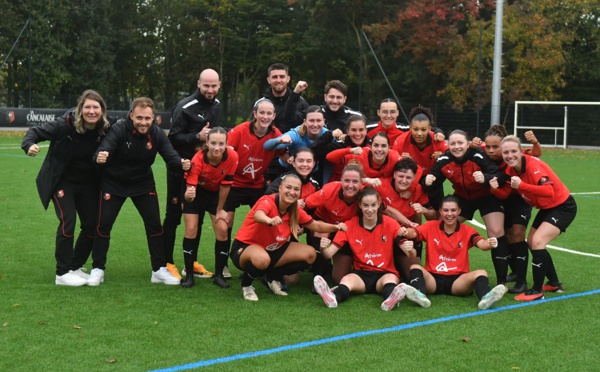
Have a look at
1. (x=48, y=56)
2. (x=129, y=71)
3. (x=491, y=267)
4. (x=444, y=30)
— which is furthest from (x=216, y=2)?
(x=491, y=267)

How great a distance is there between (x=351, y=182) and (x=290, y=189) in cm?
60

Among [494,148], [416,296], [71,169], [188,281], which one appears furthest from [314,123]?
[71,169]

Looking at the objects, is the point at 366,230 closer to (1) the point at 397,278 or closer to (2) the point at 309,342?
(1) the point at 397,278

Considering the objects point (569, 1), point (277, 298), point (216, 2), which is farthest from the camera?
point (216, 2)

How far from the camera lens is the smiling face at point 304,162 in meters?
6.74

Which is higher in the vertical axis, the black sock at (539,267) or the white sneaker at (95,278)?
the black sock at (539,267)

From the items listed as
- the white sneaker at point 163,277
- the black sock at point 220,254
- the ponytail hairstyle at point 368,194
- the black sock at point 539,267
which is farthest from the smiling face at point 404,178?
the white sneaker at point 163,277

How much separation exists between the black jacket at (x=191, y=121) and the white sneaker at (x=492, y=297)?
10.5 feet

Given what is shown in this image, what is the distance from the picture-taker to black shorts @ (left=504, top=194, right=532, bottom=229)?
23.1 feet

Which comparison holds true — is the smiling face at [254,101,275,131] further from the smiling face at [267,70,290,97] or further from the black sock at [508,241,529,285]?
the black sock at [508,241,529,285]

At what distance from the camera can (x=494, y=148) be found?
272 inches

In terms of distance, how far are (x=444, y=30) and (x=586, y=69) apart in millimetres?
7052

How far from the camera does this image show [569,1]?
34250mm

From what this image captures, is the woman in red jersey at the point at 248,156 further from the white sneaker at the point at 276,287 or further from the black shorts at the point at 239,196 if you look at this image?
the white sneaker at the point at 276,287
